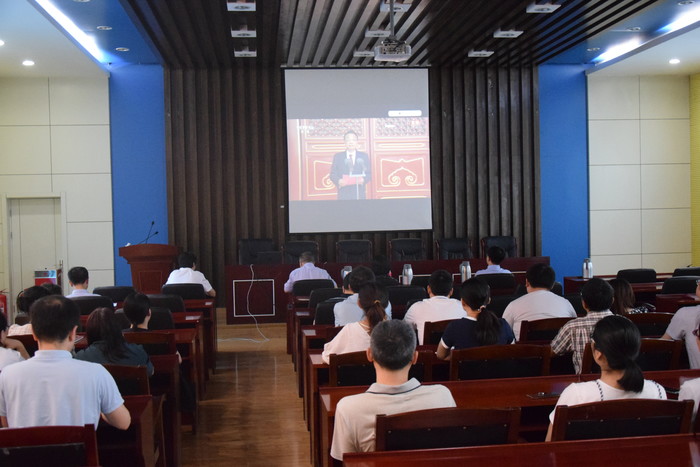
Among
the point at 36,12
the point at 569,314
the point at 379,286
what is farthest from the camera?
the point at 36,12

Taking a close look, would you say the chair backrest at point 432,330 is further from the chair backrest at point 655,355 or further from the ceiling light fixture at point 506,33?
the ceiling light fixture at point 506,33

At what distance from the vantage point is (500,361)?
3619mm

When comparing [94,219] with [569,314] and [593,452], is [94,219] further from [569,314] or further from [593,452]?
[593,452]

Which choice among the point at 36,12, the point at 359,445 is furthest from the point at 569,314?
the point at 36,12

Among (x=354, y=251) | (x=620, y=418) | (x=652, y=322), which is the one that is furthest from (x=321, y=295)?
(x=620, y=418)

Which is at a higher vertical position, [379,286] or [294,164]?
[294,164]

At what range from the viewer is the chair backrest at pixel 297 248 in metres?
10.1

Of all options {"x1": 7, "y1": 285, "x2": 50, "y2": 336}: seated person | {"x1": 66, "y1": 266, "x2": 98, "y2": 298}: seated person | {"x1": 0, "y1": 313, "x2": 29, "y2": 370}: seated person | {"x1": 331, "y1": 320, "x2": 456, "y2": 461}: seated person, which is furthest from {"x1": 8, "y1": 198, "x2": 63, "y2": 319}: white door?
{"x1": 331, "y1": 320, "x2": 456, "y2": 461}: seated person

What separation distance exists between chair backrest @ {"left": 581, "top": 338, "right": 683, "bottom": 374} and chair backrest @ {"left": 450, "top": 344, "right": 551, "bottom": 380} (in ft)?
0.67

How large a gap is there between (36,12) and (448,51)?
5430 millimetres

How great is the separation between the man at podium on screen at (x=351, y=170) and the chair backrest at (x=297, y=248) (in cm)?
118

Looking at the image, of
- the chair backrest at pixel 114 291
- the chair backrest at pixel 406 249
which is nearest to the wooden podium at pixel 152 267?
the chair backrest at pixel 114 291

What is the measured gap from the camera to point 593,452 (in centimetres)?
207

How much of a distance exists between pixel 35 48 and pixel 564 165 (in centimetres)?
802
